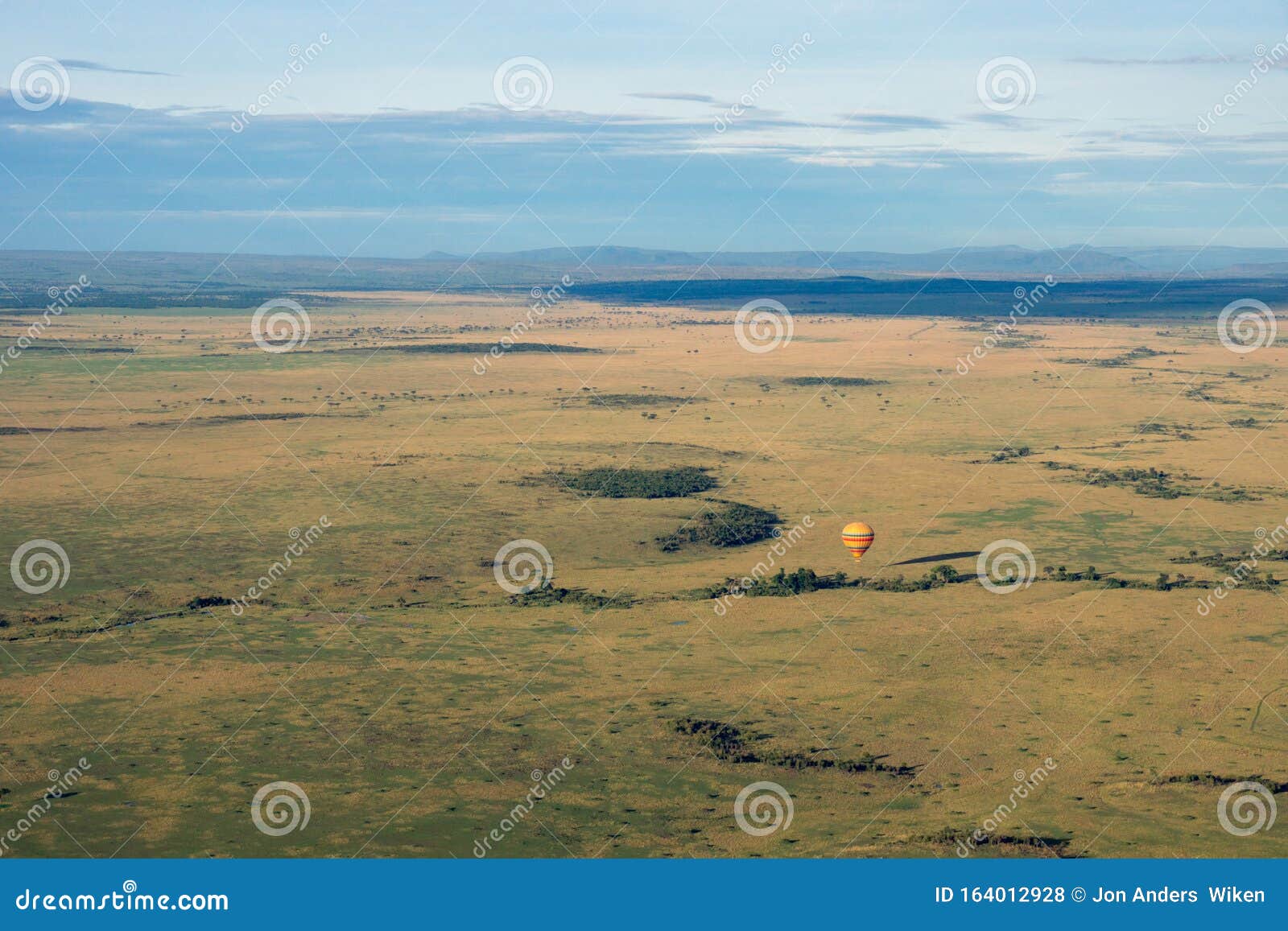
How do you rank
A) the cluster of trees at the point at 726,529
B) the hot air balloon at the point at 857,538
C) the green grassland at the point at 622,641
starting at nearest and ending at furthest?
the green grassland at the point at 622,641 < the hot air balloon at the point at 857,538 < the cluster of trees at the point at 726,529

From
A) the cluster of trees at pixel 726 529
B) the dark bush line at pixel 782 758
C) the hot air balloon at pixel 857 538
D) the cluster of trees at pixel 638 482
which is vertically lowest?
the dark bush line at pixel 782 758

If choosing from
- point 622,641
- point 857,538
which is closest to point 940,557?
point 857,538

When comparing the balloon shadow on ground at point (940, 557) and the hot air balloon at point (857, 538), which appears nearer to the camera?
the hot air balloon at point (857, 538)

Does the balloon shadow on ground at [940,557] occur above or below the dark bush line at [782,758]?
above

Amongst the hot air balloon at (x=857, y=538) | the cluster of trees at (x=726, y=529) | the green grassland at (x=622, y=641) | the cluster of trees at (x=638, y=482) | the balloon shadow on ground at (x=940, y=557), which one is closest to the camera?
the green grassland at (x=622, y=641)

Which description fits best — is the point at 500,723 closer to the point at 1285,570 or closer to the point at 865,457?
the point at 1285,570

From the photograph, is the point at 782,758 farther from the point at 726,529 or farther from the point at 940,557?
the point at 726,529

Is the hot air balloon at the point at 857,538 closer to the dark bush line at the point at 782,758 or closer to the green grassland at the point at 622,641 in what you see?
the green grassland at the point at 622,641

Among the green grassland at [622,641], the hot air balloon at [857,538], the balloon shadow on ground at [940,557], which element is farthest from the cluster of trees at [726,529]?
the balloon shadow on ground at [940,557]

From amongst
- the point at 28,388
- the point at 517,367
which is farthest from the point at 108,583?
the point at 517,367
